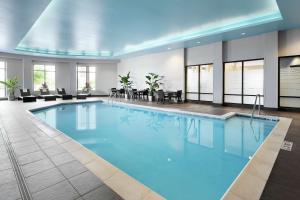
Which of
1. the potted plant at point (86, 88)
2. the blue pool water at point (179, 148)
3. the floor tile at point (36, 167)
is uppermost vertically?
the potted plant at point (86, 88)

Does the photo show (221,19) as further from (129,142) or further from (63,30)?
(63,30)

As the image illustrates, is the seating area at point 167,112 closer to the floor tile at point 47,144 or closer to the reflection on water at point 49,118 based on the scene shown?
the floor tile at point 47,144

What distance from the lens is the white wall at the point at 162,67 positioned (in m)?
12.2

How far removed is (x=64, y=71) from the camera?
16.7 metres

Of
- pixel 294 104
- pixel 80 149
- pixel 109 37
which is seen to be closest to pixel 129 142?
pixel 80 149

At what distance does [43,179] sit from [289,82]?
9.51 metres

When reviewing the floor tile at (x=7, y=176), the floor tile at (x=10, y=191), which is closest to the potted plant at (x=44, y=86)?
the floor tile at (x=7, y=176)

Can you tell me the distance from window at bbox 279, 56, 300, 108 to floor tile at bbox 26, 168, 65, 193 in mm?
9201

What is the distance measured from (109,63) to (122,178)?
16.3 m

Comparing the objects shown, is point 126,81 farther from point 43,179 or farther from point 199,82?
point 43,179

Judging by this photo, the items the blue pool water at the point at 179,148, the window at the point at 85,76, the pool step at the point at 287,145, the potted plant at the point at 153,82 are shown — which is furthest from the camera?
the window at the point at 85,76

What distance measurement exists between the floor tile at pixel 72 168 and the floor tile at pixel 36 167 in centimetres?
21

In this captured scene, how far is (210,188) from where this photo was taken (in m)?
2.85

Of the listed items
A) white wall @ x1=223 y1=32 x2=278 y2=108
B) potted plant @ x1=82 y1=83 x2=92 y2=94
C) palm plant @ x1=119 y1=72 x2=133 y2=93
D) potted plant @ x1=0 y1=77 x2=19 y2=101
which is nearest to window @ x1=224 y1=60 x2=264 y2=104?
white wall @ x1=223 y1=32 x2=278 y2=108
